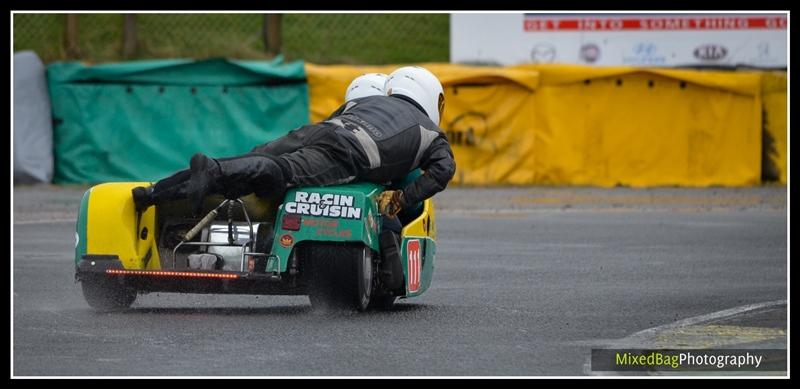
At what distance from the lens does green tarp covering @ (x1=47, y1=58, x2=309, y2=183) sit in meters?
20.2

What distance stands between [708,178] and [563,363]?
1419cm

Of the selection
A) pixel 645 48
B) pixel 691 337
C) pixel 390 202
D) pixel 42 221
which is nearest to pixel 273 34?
pixel 645 48

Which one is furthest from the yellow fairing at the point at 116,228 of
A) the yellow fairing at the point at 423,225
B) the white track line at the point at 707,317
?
the white track line at the point at 707,317

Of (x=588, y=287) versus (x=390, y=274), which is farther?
(x=588, y=287)

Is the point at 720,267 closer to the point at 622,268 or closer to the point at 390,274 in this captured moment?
the point at 622,268

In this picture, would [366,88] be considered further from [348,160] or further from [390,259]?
[390,259]

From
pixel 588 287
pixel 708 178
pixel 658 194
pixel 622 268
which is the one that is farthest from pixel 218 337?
pixel 708 178

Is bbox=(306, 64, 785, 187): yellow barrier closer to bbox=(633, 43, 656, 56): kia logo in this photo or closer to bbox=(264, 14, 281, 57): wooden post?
bbox=(633, 43, 656, 56): kia logo

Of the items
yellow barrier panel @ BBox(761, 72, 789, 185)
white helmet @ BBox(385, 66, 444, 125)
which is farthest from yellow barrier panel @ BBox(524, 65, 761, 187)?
white helmet @ BBox(385, 66, 444, 125)

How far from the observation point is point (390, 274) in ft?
28.5

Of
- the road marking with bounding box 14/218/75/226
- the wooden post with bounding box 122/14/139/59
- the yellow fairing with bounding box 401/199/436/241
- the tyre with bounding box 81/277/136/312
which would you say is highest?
the wooden post with bounding box 122/14/139/59

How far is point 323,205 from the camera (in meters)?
8.36

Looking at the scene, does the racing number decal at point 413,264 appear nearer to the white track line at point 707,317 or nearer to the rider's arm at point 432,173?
the rider's arm at point 432,173

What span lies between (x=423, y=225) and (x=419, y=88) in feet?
2.63
